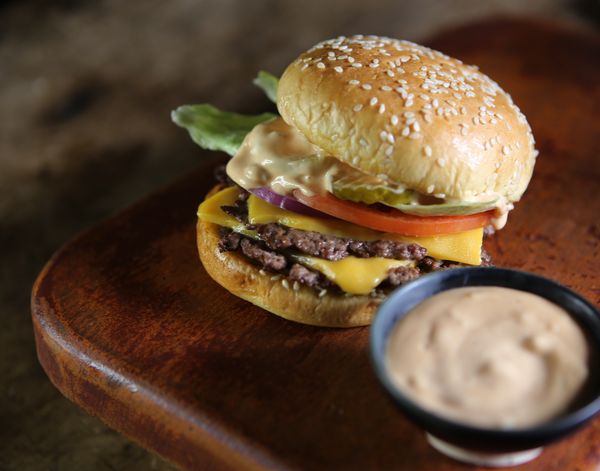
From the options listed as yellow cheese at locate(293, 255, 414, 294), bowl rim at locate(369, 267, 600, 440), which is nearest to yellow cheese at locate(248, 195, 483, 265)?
yellow cheese at locate(293, 255, 414, 294)

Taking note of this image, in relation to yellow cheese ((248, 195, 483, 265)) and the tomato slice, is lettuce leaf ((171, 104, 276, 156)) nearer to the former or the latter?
yellow cheese ((248, 195, 483, 265))

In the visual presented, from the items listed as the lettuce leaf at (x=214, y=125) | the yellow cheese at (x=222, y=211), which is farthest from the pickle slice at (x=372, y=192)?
the lettuce leaf at (x=214, y=125)

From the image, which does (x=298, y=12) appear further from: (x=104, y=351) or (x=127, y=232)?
(x=104, y=351)

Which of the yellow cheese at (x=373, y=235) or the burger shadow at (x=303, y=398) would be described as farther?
the yellow cheese at (x=373, y=235)

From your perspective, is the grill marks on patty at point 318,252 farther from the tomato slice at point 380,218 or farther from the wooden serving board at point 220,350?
the wooden serving board at point 220,350

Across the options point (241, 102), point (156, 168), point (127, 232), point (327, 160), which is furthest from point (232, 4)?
point (327, 160)

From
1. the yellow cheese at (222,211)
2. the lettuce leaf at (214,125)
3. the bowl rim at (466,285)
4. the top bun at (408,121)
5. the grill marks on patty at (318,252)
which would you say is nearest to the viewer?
the bowl rim at (466,285)

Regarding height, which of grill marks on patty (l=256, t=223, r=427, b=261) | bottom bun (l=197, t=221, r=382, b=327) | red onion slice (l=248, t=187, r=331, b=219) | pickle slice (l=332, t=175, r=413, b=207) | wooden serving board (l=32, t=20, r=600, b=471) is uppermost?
pickle slice (l=332, t=175, r=413, b=207)

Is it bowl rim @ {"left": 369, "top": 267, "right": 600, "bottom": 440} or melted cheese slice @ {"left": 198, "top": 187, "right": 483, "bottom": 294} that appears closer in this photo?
bowl rim @ {"left": 369, "top": 267, "right": 600, "bottom": 440}
